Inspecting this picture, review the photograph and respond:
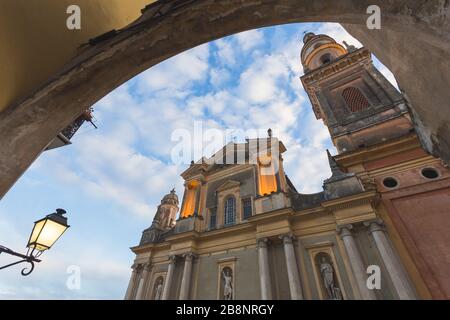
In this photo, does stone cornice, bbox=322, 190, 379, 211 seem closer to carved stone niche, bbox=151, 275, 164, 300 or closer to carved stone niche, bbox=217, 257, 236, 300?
carved stone niche, bbox=217, 257, 236, 300

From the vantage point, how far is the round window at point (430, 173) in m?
9.34

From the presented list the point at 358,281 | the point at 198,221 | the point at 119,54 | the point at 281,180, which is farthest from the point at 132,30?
the point at 198,221

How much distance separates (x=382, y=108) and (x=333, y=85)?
14.9 feet

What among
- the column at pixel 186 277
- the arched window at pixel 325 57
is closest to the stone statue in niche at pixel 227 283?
the column at pixel 186 277

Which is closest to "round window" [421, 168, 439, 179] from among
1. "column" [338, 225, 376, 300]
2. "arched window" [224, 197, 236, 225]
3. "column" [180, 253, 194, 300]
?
"column" [338, 225, 376, 300]

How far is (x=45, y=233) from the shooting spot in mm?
3641

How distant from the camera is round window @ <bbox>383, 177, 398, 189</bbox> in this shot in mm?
9969

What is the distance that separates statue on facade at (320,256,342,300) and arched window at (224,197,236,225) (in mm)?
6238

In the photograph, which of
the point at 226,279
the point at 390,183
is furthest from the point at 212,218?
the point at 390,183

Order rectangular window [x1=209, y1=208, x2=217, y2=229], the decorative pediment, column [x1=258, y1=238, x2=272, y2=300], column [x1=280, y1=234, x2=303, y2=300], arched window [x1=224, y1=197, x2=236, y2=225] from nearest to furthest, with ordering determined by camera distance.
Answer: column [x1=280, y1=234, x2=303, y2=300] → column [x1=258, y1=238, x2=272, y2=300] → arched window [x1=224, y1=197, x2=236, y2=225] → rectangular window [x1=209, y1=208, x2=217, y2=229] → the decorative pediment

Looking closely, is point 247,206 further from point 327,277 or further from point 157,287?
point 157,287

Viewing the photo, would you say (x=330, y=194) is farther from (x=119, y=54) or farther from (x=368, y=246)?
(x=119, y=54)

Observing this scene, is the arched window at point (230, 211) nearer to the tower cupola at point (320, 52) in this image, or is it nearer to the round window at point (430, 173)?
the round window at point (430, 173)

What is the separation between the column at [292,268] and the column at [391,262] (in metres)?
3.44
